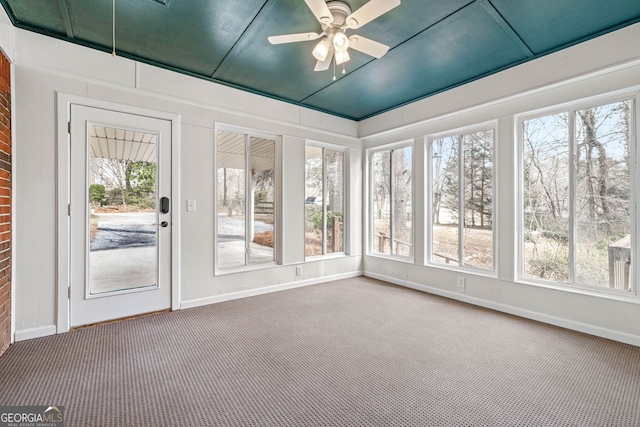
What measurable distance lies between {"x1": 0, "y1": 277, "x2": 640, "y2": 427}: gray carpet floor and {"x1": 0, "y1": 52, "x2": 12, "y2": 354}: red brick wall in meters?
0.25

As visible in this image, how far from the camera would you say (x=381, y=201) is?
4988 millimetres

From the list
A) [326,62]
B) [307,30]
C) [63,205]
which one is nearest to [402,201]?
[326,62]

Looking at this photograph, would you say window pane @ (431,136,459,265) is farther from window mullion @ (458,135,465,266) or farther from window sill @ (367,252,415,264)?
window sill @ (367,252,415,264)

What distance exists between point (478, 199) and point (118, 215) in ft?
13.4

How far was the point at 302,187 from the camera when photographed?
445 cm

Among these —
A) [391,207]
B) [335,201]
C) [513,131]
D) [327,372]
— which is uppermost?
[513,131]

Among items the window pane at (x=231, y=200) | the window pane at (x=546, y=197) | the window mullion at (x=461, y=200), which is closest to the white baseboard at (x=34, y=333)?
the window pane at (x=231, y=200)

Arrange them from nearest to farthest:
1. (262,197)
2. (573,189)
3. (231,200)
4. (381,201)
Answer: (573,189) → (231,200) → (262,197) → (381,201)

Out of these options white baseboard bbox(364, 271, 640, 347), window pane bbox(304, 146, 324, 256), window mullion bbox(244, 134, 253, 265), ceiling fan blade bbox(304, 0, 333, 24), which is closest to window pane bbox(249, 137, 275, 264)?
window mullion bbox(244, 134, 253, 265)

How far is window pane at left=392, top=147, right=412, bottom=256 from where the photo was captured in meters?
4.52

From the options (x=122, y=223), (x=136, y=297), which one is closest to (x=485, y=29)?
(x=122, y=223)

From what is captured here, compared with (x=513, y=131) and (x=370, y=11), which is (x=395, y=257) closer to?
(x=513, y=131)

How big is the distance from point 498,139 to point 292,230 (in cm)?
286

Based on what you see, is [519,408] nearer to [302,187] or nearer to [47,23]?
[302,187]
